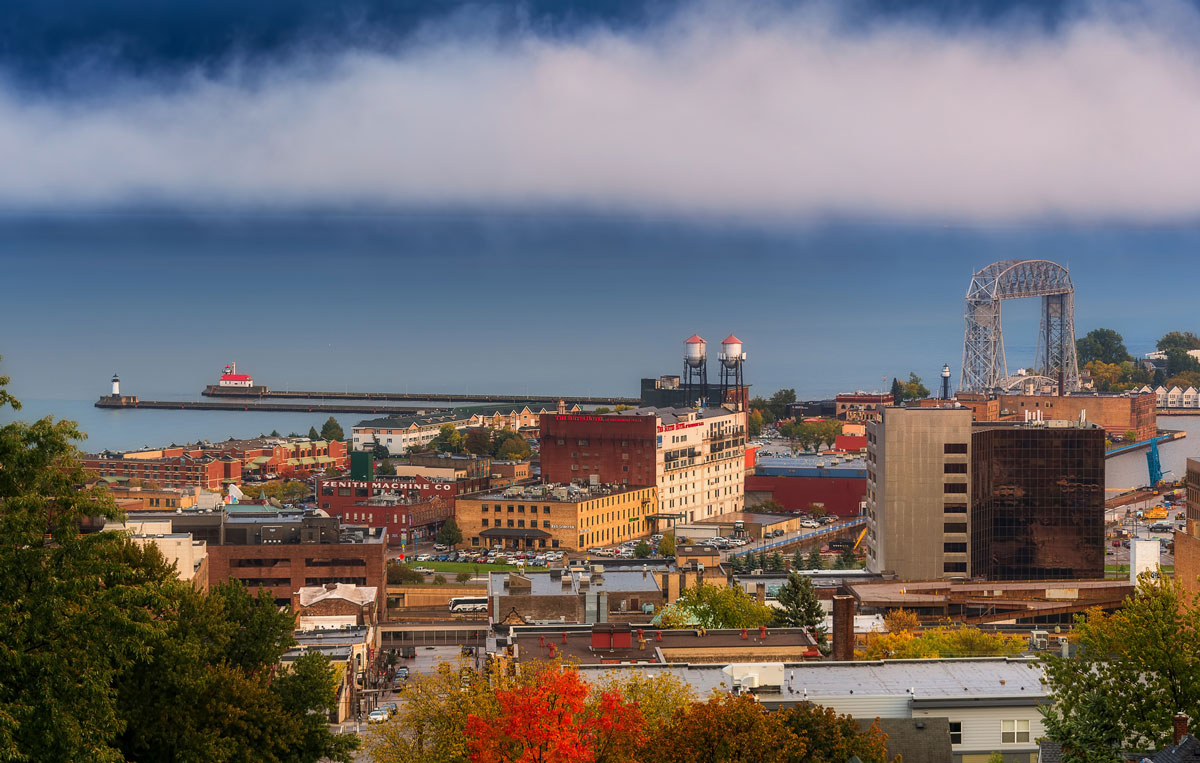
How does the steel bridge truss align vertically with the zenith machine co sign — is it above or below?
above

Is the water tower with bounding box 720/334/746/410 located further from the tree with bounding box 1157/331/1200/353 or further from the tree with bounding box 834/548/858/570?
the tree with bounding box 1157/331/1200/353

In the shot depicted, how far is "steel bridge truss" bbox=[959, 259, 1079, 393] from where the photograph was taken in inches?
5630

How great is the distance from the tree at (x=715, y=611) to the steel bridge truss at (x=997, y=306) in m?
111

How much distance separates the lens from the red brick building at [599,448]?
72.2 m

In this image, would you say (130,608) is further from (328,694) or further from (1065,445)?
(1065,445)

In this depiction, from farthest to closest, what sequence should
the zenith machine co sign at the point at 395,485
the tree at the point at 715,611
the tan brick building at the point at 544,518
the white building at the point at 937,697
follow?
the zenith machine co sign at the point at 395,485, the tan brick building at the point at 544,518, the tree at the point at 715,611, the white building at the point at 937,697

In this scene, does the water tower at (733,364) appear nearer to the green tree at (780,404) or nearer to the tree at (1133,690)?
the green tree at (780,404)

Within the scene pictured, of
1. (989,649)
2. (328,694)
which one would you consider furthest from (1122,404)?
(328,694)

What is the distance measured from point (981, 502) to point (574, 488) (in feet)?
86.8

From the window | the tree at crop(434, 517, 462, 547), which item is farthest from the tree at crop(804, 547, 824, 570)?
the window

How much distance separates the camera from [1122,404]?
13350 centimetres

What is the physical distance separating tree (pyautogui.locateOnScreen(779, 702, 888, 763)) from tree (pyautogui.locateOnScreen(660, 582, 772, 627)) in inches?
566

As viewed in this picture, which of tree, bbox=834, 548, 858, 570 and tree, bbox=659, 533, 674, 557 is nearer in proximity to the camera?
tree, bbox=834, 548, 858, 570

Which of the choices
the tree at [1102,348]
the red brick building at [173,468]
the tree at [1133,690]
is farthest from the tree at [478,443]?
the tree at [1102,348]
